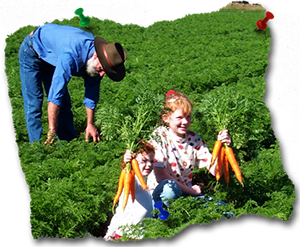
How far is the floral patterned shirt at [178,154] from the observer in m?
4.03

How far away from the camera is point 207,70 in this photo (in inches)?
388

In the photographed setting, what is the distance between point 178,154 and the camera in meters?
4.14

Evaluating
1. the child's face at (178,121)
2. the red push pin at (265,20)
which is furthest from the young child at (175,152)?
the red push pin at (265,20)

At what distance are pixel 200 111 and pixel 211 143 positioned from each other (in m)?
0.94

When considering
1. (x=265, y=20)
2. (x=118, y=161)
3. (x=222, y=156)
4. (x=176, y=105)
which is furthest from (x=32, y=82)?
(x=265, y=20)

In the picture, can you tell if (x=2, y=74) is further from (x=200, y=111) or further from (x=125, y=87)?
(x=125, y=87)

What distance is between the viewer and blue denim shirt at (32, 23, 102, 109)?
4.43 m

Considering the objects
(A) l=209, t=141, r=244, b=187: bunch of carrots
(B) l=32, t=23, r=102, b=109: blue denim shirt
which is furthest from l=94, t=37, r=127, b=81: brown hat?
(A) l=209, t=141, r=244, b=187: bunch of carrots

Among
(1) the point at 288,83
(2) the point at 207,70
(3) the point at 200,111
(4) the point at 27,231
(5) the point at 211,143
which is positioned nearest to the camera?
(4) the point at 27,231

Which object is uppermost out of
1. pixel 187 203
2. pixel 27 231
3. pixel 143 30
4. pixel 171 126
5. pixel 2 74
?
pixel 143 30

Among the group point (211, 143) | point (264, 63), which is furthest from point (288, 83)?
point (264, 63)

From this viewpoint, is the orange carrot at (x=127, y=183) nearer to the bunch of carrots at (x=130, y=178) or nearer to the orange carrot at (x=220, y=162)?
the bunch of carrots at (x=130, y=178)

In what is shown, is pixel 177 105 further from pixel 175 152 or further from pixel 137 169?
pixel 137 169

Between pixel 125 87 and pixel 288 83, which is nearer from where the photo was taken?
pixel 288 83
